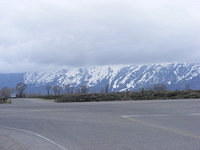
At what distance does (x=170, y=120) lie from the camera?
19.6 metres

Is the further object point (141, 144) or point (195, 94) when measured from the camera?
point (195, 94)

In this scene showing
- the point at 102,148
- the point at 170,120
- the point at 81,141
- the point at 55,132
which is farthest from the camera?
the point at 170,120

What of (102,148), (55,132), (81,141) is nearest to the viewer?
(102,148)

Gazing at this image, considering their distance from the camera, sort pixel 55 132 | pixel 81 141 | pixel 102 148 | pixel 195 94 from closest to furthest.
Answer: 1. pixel 102 148
2. pixel 81 141
3. pixel 55 132
4. pixel 195 94

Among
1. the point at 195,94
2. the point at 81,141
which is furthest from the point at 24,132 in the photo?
the point at 195,94

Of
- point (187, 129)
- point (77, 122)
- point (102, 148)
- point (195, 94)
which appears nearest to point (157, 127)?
point (187, 129)

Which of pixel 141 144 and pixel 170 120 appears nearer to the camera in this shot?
pixel 141 144

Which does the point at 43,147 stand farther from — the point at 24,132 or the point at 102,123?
the point at 102,123

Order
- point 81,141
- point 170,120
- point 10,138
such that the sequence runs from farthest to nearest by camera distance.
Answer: point 170,120, point 10,138, point 81,141

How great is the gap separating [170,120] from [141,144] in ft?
24.1

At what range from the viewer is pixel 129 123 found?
18.4 meters

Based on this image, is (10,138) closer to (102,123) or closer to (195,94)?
(102,123)

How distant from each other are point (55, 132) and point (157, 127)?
366 cm

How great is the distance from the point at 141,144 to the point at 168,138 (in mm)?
1369
